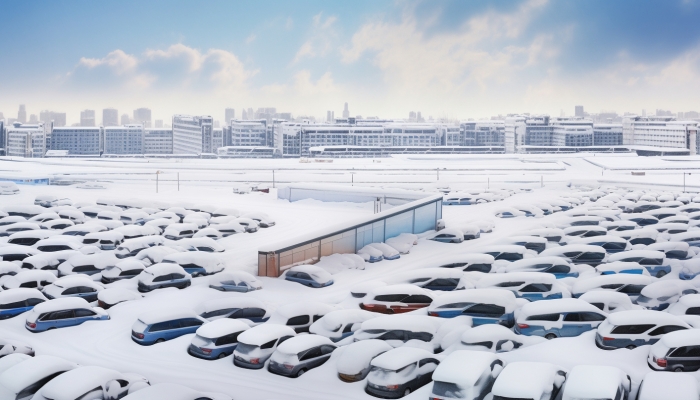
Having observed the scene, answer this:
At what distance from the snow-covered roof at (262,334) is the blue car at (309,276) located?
493 cm

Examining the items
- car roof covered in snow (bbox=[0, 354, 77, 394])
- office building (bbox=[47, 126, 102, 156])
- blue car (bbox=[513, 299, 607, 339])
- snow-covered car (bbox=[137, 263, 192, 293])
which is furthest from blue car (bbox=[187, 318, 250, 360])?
office building (bbox=[47, 126, 102, 156])

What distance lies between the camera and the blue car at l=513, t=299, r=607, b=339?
40.2 feet

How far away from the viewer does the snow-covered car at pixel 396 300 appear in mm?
14273

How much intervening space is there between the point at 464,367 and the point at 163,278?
956 centimetres

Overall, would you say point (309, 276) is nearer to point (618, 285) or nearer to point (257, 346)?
point (257, 346)

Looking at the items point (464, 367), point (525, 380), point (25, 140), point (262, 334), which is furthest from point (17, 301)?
point (25, 140)

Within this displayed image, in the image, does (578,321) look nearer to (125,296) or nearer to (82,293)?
(125,296)

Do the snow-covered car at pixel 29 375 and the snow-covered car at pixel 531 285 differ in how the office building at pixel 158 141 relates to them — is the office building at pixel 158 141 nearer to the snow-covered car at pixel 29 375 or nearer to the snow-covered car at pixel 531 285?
the snow-covered car at pixel 531 285

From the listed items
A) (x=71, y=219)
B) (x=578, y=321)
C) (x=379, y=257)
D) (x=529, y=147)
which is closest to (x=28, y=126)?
(x=529, y=147)

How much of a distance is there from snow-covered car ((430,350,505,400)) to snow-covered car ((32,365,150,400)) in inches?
175

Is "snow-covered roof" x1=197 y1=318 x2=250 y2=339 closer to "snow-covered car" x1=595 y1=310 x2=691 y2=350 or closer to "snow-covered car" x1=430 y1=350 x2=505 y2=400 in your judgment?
"snow-covered car" x1=430 y1=350 x2=505 y2=400

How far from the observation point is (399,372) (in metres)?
9.57

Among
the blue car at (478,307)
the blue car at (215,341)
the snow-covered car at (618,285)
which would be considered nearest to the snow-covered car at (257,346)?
the blue car at (215,341)

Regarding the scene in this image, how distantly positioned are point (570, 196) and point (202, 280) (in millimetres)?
25874
